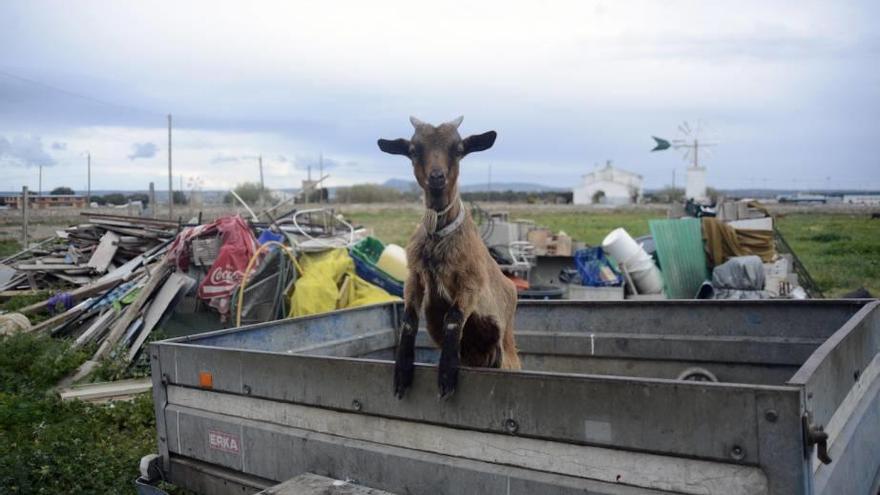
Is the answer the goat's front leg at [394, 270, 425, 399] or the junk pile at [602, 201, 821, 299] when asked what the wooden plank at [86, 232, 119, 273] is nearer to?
the junk pile at [602, 201, 821, 299]

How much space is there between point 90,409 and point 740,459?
6040 millimetres

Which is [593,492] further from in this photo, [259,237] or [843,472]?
[259,237]

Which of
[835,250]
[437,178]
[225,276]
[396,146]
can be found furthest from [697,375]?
[835,250]

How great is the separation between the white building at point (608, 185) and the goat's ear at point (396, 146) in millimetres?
90506

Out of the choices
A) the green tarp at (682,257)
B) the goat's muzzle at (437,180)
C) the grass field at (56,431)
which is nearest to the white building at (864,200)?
the green tarp at (682,257)

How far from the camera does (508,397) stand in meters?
2.52

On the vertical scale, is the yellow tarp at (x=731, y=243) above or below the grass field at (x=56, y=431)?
above

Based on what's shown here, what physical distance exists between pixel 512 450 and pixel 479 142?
1.52m

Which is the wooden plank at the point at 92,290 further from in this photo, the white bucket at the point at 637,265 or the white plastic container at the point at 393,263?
the white bucket at the point at 637,265

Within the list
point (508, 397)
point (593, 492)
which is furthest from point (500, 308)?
point (593, 492)

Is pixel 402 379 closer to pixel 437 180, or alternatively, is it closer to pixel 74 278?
pixel 437 180

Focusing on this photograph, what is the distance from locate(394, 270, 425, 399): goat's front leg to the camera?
284 cm

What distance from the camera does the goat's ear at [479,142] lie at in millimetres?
3408

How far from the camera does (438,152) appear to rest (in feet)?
10.7
